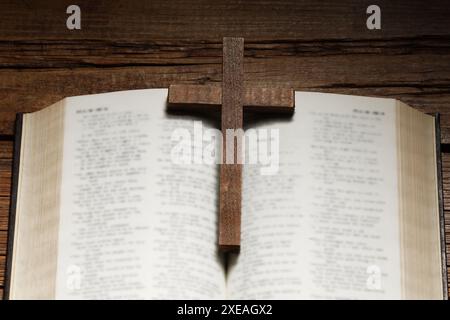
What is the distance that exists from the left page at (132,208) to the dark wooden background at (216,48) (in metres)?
0.11

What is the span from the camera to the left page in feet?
4.40

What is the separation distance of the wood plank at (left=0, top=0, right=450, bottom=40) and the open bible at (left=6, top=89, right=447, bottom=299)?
0.15 meters

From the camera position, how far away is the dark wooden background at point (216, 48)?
152cm

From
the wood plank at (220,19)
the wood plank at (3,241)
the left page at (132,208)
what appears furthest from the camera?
the wood plank at (220,19)

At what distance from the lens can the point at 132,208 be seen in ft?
4.51

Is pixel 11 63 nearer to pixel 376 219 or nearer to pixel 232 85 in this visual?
pixel 232 85

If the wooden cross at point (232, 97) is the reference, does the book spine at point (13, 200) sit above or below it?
below

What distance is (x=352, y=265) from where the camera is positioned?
4.45 feet

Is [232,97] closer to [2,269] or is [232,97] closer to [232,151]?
[232,151]

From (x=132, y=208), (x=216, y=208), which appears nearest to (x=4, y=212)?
(x=132, y=208)

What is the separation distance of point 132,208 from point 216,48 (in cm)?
32

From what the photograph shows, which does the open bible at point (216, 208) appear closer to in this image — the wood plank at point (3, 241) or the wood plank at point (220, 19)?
the wood plank at point (3, 241)

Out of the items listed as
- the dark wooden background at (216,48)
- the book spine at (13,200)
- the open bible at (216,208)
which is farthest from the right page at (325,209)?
the book spine at (13,200)
